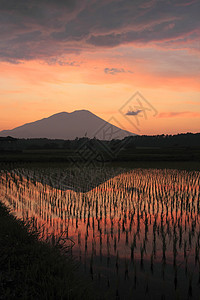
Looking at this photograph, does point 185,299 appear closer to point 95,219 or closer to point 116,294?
point 116,294

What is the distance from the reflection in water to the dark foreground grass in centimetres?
49

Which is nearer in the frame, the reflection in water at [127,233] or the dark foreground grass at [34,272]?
the dark foreground grass at [34,272]

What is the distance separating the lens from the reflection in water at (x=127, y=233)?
15.5 feet

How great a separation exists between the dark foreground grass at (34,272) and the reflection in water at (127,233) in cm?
49

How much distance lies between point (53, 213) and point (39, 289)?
209 inches

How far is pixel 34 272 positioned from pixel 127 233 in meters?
3.33

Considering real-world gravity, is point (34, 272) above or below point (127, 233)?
above

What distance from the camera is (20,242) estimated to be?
555 centimetres

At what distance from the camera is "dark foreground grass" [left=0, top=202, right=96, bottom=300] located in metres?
3.81

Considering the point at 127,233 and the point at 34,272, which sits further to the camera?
the point at 127,233

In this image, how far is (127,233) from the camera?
7.09 meters

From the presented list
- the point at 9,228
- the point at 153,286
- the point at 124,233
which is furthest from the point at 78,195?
the point at 153,286

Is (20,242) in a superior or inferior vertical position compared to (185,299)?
superior

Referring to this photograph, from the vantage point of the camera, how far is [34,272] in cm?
435
